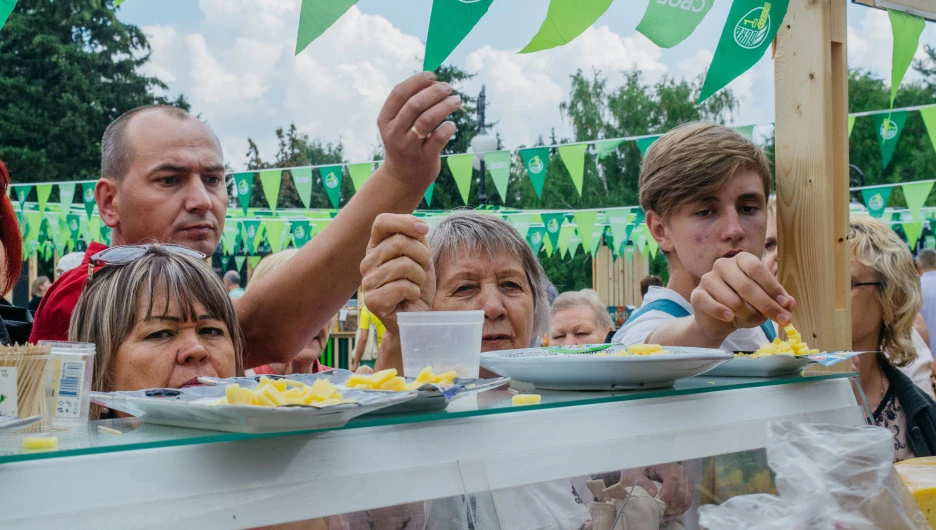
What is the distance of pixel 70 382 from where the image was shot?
1.05 m

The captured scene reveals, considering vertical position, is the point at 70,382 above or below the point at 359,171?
below

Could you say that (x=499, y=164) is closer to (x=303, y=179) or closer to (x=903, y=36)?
(x=303, y=179)

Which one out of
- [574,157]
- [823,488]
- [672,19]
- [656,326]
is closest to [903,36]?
[672,19]

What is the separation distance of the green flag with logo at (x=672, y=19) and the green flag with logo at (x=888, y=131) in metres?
5.18

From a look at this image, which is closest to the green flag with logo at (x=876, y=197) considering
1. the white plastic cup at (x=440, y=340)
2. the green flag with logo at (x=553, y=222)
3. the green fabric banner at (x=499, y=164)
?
the green flag with logo at (x=553, y=222)

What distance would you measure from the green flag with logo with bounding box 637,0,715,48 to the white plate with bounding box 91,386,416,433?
Answer: 1.65 meters

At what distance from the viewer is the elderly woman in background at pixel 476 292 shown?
1114mm

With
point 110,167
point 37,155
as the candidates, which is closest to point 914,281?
point 110,167

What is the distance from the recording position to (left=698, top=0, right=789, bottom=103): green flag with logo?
225 cm

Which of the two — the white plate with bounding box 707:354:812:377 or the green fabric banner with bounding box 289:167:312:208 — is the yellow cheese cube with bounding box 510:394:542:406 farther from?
the green fabric banner with bounding box 289:167:312:208

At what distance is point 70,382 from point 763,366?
1207mm

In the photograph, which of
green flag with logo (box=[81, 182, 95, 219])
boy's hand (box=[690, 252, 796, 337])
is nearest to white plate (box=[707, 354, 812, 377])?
boy's hand (box=[690, 252, 796, 337])

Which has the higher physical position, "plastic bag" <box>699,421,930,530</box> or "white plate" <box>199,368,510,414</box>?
"white plate" <box>199,368,510,414</box>

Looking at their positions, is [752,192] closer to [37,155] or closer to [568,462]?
[568,462]
